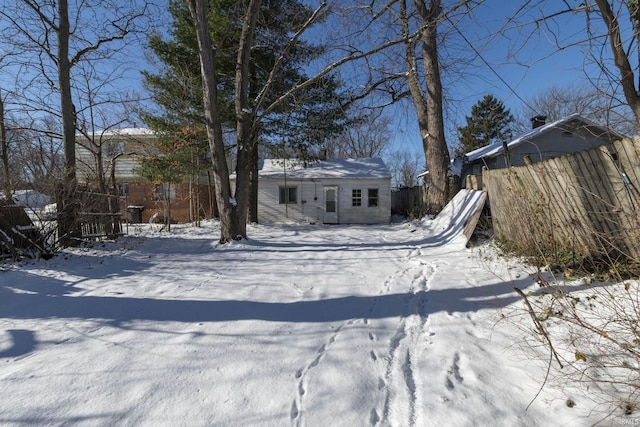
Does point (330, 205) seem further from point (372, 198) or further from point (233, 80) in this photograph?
point (233, 80)

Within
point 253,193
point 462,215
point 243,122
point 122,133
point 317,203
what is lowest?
point 462,215

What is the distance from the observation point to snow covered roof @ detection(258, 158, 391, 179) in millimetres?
15586

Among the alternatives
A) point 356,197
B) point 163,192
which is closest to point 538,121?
point 356,197

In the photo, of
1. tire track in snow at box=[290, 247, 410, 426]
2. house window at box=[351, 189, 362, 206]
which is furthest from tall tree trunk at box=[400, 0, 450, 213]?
tire track in snow at box=[290, 247, 410, 426]

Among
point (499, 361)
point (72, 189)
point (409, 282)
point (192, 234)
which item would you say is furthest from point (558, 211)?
point (192, 234)

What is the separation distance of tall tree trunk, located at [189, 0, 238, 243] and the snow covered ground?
3.30 meters

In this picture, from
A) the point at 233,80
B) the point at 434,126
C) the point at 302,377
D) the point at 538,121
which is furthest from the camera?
the point at 538,121

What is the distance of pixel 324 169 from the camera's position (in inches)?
643

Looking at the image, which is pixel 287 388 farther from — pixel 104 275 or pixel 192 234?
pixel 192 234

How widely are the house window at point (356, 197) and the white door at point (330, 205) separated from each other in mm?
847

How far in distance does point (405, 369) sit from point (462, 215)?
6.27m

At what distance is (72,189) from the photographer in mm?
6871

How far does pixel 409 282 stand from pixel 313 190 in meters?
11.6

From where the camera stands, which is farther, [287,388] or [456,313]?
[456,313]
